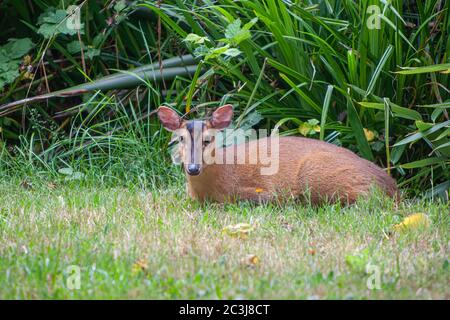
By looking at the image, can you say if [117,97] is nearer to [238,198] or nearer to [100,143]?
[100,143]

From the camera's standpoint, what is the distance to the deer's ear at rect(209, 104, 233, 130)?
19.9 ft

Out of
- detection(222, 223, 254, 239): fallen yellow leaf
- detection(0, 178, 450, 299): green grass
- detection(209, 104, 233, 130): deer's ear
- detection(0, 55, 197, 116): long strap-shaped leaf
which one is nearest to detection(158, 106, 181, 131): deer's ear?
detection(209, 104, 233, 130): deer's ear

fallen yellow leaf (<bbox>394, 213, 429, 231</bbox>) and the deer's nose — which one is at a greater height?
the deer's nose

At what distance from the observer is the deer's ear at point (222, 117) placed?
6.05m

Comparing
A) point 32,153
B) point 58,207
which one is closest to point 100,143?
point 32,153

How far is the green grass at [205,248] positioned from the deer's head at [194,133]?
1.02 ft

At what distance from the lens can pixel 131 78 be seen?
728 cm

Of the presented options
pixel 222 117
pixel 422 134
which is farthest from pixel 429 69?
pixel 222 117

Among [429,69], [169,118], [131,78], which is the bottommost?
[169,118]

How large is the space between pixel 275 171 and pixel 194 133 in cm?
70

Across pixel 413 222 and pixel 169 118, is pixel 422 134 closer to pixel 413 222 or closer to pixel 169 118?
pixel 413 222

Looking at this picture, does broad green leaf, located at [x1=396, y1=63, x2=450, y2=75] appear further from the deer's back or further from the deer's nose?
the deer's nose

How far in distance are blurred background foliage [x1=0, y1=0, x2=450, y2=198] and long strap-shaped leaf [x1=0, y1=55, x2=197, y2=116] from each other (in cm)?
1

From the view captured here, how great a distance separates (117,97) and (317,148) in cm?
222
